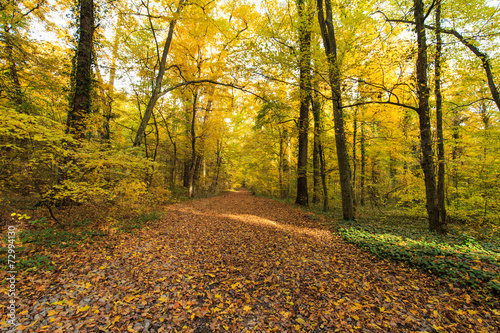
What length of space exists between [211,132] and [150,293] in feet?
40.6

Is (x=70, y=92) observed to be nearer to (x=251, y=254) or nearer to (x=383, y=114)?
(x=251, y=254)

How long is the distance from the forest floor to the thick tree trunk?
4758 mm

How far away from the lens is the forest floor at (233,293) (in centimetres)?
258

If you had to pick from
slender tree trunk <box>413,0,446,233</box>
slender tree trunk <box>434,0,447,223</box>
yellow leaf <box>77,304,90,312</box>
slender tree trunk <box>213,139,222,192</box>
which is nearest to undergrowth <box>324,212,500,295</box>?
slender tree trunk <box>413,0,446,233</box>

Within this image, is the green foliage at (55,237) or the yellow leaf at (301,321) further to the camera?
the green foliage at (55,237)

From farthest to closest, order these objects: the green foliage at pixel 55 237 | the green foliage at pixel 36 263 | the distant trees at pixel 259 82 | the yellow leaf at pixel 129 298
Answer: the distant trees at pixel 259 82, the green foliage at pixel 55 237, the green foliage at pixel 36 263, the yellow leaf at pixel 129 298

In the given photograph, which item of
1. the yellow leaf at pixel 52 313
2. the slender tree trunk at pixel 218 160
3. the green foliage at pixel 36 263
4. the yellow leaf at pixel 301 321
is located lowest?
the yellow leaf at pixel 301 321

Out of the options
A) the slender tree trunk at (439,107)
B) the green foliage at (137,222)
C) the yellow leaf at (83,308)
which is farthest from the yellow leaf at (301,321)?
the slender tree trunk at (439,107)

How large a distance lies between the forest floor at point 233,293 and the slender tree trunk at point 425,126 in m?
3.32

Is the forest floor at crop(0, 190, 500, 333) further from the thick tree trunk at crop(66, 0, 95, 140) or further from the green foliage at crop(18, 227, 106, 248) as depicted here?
the thick tree trunk at crop(66, 0, 95, 140)

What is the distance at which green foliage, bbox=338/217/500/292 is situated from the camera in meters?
3.32

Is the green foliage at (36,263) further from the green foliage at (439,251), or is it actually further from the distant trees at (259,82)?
the green foliage at (439,251)

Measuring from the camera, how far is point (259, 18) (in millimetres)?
10039

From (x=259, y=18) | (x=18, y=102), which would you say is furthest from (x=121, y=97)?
(x=259, y=18)
